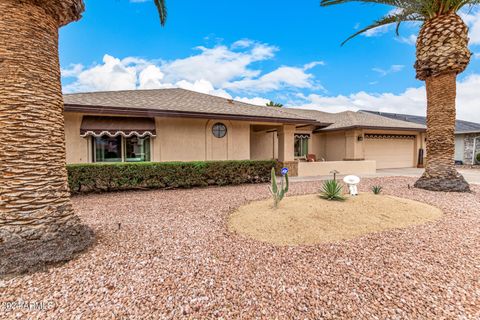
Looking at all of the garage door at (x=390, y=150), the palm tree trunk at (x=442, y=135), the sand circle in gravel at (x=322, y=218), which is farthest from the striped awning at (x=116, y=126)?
the garage door at (x=390, y=150)

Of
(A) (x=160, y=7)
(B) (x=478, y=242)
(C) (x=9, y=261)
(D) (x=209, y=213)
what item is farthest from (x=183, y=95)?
(B) (x=478, y=242)

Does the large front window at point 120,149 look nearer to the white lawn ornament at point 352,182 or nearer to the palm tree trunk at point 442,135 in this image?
the white lawn ornament at point 352,182

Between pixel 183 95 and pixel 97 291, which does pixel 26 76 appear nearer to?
pixel 97 291

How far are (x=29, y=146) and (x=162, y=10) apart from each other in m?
6.65

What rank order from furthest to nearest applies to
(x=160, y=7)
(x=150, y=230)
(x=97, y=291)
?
(x=160, y=7)
(x=150, y=230)
(x=97, y=291)

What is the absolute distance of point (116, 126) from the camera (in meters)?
11.4

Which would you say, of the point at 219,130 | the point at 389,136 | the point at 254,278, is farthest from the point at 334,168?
the point at 254,278

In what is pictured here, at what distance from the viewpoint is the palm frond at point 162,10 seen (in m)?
7.49

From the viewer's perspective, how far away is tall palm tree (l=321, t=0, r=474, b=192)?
9.20 m

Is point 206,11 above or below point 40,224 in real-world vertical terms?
above

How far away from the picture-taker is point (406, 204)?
22.2 feet

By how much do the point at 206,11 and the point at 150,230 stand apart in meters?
13.8

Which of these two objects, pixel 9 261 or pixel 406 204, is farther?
pixel 406 204

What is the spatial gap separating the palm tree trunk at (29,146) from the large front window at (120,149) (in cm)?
911
